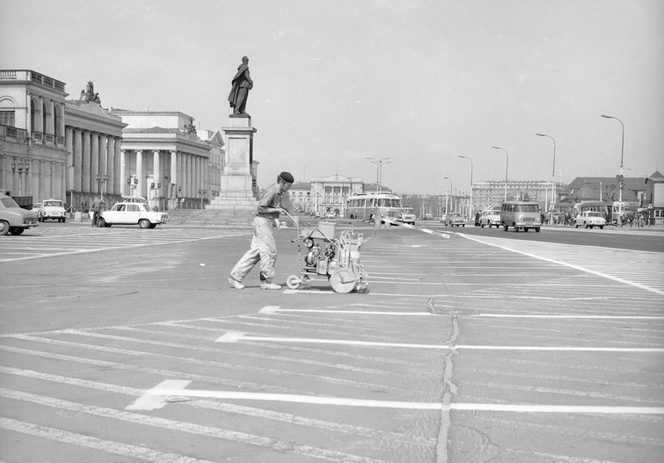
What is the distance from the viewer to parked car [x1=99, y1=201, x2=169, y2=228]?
4781cm

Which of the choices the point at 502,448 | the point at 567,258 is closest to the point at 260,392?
the point at 502,448

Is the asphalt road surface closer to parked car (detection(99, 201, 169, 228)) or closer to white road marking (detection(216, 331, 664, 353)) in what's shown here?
white road marking (detection(216, 331, 664, 353))

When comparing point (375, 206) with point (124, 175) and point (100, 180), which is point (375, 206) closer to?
point (100, 180)

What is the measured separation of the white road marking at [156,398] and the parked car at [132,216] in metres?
43.1

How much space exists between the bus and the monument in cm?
1564

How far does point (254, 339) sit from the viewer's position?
7680 mm

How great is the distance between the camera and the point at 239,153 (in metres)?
56.5

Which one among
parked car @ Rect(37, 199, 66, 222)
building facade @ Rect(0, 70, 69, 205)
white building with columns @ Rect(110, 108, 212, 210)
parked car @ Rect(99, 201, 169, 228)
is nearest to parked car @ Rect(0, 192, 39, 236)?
parked car @ Rect(99, 201, 169, 228)

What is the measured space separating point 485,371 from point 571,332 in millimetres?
2601

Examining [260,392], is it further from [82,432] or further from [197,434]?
[82,432]

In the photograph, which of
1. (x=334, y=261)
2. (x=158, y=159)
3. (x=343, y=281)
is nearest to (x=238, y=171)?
(x=334, y=261)

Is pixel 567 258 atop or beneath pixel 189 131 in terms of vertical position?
beneath

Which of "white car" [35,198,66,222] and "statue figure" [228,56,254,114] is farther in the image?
"white car" [35,198,66,222]

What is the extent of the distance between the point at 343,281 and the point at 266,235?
1476mm
